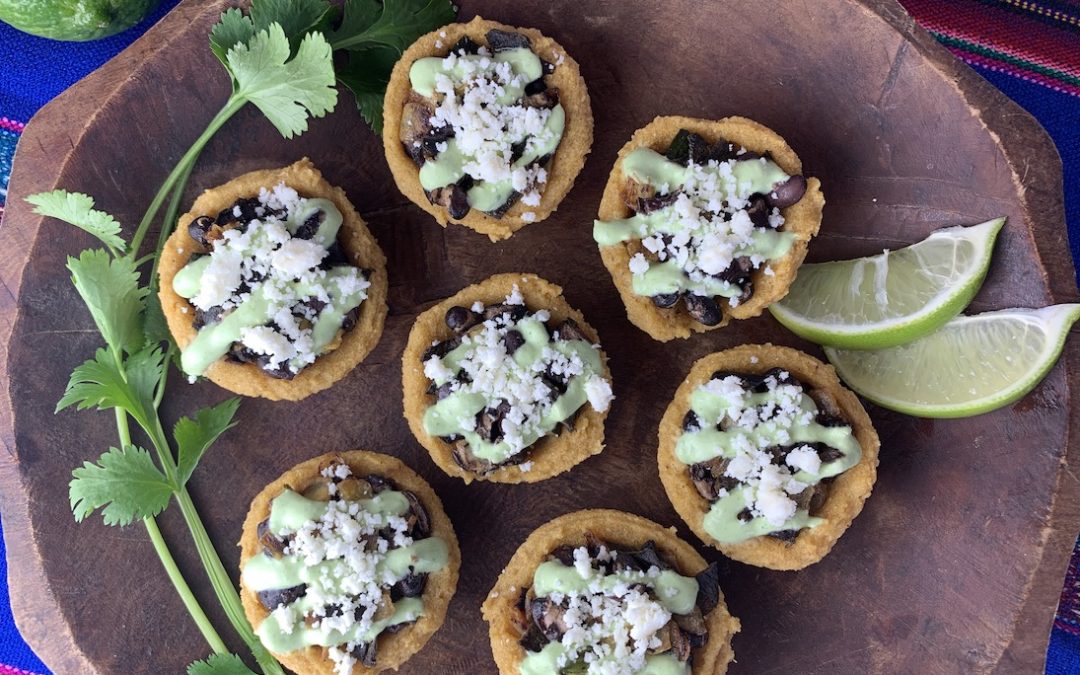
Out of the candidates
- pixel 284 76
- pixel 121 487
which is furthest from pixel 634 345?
pixel 121 487

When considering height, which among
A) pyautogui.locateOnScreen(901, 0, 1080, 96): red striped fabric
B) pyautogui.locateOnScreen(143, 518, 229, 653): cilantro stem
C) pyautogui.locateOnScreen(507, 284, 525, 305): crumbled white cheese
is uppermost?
pyautogui.locateOnScreen(901, 0, 1080, 96): red striped fabric

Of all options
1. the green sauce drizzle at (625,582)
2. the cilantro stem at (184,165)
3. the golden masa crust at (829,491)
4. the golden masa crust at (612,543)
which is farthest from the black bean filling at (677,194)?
the cilantro stem at (184,165)

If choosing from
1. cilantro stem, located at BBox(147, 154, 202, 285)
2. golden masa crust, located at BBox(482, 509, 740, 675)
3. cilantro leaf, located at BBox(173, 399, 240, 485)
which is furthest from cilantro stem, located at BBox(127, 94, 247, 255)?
golden masa crust, located at BBox(482, 509, 740, 675)

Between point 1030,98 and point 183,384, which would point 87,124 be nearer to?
point 183,384

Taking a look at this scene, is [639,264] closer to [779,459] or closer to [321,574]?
[779,459]

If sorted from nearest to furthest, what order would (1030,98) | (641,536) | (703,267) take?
(703,267), (641,536), (1030,98)

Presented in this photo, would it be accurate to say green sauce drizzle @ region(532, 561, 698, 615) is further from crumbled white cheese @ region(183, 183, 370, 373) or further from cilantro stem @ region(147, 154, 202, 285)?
cilantro stem @ region(147, 154, 202, 285)

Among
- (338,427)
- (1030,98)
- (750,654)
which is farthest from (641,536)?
(1030,98)

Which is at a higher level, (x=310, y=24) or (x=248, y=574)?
(x=310, y=24)
